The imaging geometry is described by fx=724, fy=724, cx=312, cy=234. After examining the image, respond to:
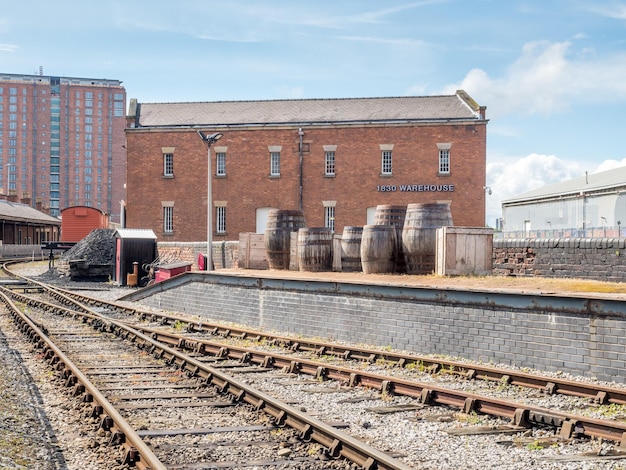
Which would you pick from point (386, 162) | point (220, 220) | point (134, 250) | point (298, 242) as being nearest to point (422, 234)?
point (298, 242)

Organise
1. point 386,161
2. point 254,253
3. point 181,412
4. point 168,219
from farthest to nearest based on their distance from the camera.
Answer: point 168,219, point 386,161, point 254,253, point 181,412

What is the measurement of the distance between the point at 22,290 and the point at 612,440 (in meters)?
24.8

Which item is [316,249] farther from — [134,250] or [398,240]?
[134,250]

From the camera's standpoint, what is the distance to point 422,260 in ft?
51.6

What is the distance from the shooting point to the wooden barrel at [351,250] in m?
17.5

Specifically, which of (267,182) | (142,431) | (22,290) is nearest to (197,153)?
(267,182)

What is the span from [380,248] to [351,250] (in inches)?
61.0

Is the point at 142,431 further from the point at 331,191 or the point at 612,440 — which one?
the point at 331,191

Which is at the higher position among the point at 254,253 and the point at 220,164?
the point at 220,164

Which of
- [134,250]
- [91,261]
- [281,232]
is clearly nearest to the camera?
[281,232]

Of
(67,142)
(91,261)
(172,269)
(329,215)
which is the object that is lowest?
(91,261)

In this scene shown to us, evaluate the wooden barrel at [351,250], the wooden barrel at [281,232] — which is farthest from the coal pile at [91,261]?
the wooden barrel at [351,250]

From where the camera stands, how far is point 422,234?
609 inches

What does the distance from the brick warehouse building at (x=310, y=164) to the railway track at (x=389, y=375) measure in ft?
82.2
